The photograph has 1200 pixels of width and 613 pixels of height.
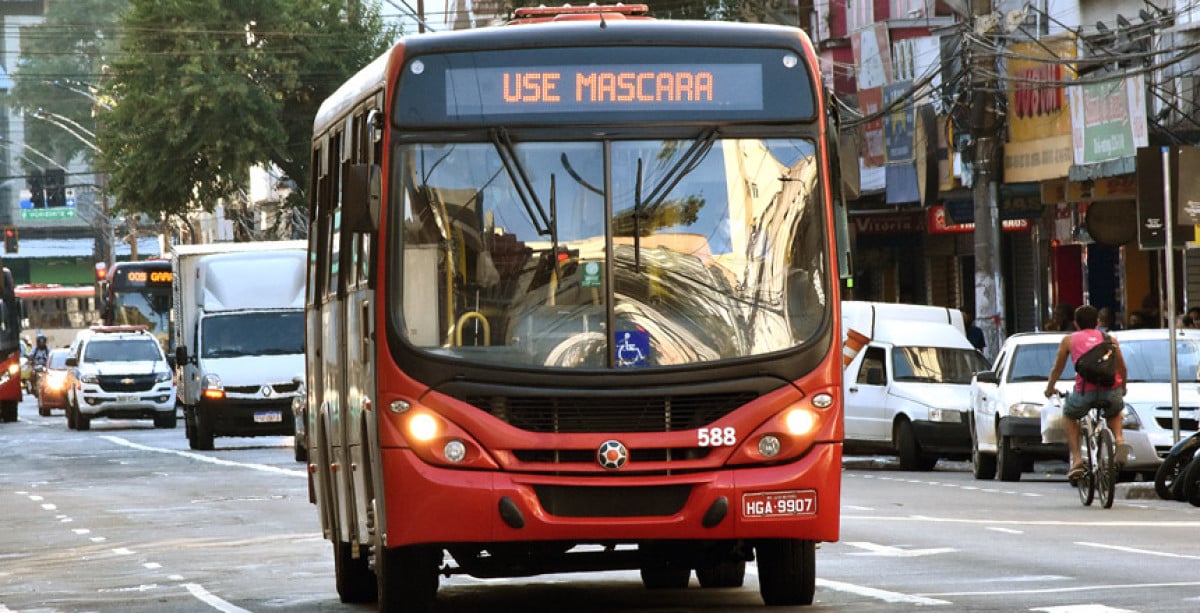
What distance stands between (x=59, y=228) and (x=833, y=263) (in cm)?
13731

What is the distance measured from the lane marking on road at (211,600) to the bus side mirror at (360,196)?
2742mm

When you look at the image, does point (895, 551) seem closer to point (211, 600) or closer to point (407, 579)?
point (211, 600)

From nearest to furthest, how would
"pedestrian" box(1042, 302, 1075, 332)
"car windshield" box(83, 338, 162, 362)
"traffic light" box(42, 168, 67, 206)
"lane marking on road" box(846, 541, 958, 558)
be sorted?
"lane marking on road" box(846, 541, 958, 558) < "pedestrian" box(1042, 302, 1075, 332) < "car windshield" box(83, 338, 162, 362) < "traffic light" box(42, 168, 67, 206)

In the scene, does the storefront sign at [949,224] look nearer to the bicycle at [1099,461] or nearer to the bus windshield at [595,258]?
the bicycle at [1099,461]

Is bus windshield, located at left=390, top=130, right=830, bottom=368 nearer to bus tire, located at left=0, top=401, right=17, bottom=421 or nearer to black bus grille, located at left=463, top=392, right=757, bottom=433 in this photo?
black bus grille, located at left=463, top=392, right=757, bottom=433

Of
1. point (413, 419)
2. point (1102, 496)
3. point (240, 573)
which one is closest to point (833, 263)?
point (413, 419)

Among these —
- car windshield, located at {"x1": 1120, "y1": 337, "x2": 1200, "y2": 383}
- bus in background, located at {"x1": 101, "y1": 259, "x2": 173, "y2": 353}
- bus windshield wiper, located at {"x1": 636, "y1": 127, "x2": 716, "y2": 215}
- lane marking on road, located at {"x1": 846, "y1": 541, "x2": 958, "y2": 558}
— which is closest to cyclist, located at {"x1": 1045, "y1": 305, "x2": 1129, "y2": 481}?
car windshield, located at {"x1": 1120, "y1": 337, "x2": 1200, "y2": 383}

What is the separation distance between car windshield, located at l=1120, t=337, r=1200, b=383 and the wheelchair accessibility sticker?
14.3m

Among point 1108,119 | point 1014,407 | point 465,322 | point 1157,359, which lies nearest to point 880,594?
point 465,322

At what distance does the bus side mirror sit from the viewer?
11555mm

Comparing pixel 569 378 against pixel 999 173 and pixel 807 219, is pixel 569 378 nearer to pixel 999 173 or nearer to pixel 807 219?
pixel 807 219

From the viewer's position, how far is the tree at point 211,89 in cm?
5919

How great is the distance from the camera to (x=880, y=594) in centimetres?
1320

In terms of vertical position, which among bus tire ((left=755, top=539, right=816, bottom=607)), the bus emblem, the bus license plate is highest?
the bus emblem
